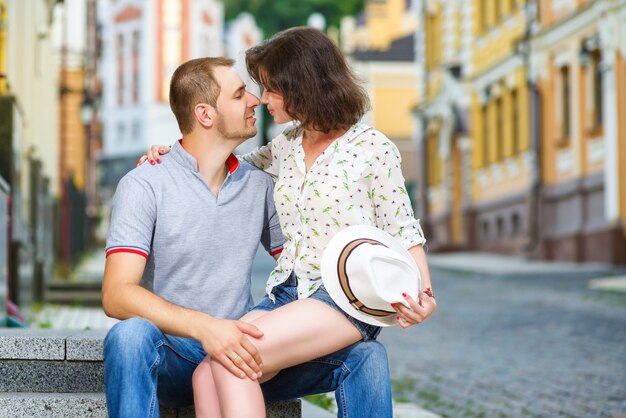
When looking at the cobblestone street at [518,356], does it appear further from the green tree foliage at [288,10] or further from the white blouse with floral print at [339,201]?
the green tree foliage at [288,10]

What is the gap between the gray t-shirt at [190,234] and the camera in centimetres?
448

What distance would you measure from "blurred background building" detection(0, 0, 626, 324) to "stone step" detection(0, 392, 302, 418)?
3.77ft

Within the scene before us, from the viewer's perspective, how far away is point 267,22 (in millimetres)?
65750

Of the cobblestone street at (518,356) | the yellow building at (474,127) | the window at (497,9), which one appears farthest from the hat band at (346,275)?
the window at (497,9)

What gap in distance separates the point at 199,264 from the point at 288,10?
6151 centimetres

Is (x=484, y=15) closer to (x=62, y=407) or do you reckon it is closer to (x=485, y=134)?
(x=485, y=134)

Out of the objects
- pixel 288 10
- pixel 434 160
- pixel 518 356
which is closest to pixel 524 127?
pixel 434 160

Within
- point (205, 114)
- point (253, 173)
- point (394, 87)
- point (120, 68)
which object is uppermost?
point (120, 68)

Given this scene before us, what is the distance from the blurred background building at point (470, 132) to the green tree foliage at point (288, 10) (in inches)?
334

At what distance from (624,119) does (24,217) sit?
1277 cm

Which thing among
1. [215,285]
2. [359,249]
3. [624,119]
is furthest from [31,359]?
[624,119]

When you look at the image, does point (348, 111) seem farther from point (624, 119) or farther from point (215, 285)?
point (624, 119)

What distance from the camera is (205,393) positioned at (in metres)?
4.19

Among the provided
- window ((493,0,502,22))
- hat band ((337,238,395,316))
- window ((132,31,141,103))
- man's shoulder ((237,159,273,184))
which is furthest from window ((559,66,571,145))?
window ((132,31,141,103))
